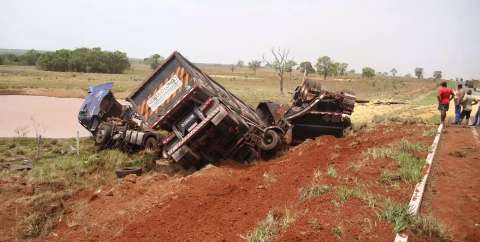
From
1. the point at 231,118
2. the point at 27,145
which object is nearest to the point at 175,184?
the point at 231,118

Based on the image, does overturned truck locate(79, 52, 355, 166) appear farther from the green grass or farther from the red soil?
the red soil

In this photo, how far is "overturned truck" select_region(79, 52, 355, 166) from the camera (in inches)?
372

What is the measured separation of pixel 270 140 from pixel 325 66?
8334 cm

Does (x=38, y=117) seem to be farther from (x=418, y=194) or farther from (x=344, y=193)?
(x=418, y=194)

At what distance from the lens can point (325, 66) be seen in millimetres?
91438

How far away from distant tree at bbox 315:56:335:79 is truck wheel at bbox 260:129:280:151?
81824mm

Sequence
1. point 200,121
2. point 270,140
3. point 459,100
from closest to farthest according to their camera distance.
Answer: point 200,121 → point 270,140 → point 459,100

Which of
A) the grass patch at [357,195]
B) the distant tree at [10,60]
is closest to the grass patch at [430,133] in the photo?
the grass patch at [357,195]

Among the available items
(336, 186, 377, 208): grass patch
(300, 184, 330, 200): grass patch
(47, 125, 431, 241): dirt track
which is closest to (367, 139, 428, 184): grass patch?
(47, 125, 431, 241): dirt track

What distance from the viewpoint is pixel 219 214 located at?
6305 millimetres

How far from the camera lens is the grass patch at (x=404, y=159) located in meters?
6.79

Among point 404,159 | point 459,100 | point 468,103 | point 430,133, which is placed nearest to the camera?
point 404,159

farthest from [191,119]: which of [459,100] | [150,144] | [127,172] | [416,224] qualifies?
[459,100]

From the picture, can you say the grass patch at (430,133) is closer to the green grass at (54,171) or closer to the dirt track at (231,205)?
the dirt track at (231,205)
